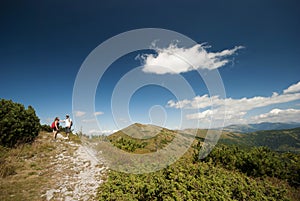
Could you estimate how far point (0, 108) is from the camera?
10.5m

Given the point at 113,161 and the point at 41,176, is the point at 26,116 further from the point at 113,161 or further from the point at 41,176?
the point at 113,161

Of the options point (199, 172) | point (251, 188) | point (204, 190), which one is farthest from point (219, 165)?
point (204, 190)

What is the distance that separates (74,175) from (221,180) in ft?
21.5

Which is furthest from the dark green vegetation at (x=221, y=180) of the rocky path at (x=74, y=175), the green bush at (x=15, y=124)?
the green bush at (x=15, y=124)

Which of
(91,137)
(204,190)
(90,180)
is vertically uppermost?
(91,137)

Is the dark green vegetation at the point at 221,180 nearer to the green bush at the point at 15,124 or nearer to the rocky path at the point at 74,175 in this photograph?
the rocky path at the point at 74,175

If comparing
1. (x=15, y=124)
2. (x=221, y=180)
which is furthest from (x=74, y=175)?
(x=15, y=124)

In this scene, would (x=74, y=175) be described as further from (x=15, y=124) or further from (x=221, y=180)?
(x=15, y=124)

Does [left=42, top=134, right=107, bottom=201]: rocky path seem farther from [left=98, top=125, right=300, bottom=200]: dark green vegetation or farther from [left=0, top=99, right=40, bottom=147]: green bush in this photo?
[left=0, top=99, right=40, bottom=147]: green bush

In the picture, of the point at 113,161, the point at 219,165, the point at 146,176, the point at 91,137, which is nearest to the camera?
the point at 146,176

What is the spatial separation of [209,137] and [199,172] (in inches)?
192

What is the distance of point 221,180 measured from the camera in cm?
499

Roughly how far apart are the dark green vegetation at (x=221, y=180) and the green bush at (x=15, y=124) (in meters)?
8.85

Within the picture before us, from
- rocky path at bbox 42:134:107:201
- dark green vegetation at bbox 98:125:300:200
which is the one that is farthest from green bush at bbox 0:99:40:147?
dark green vegetation at bbox 98:125:300:200
